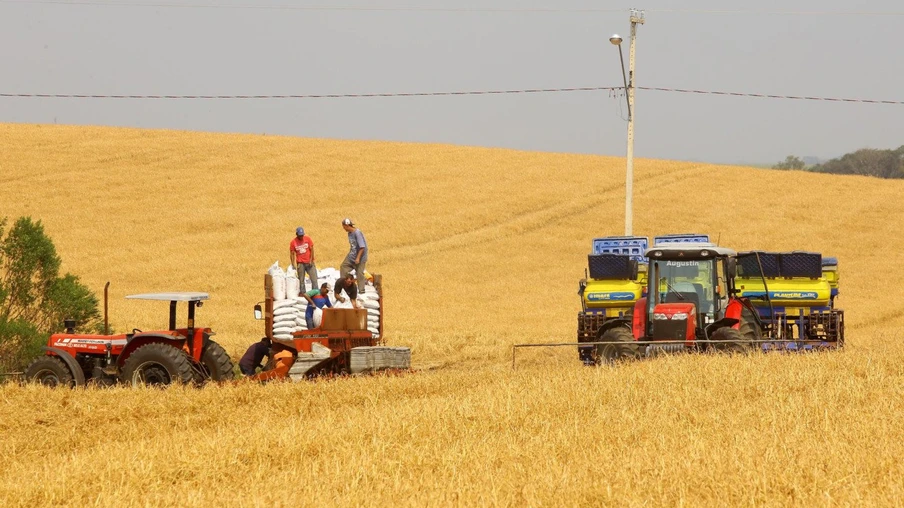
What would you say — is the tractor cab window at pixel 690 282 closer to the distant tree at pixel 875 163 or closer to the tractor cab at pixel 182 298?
the tractor cab at pixel 182 298

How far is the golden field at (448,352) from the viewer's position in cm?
675

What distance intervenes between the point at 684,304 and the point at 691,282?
61 centimetres

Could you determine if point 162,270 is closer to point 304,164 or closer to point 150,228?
point 150,228

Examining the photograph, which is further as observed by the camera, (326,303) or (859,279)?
(859,279)

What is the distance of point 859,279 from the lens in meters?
32.2

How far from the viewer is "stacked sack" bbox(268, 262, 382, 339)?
15781mm

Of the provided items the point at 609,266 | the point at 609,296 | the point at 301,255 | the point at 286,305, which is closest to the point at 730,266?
the point at 609,296

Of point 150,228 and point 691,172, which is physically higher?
point 691,172

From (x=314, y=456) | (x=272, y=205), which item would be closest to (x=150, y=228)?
(x=272, y=205)

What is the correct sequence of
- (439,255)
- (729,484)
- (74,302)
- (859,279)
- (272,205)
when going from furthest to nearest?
(272,205) → (439,255) → (859,279) → (74,302) → (729,484)

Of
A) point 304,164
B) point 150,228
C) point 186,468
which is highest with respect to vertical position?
point 304,164

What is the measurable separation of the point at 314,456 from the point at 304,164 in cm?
4343

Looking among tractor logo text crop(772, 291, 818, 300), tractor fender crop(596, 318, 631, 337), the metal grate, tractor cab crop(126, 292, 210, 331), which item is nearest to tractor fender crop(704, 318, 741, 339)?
tractor fender crop(596, 318, 631, 337)

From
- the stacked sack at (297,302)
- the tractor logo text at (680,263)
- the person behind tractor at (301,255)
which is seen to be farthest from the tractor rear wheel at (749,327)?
the person behind tractor at (301,255)
